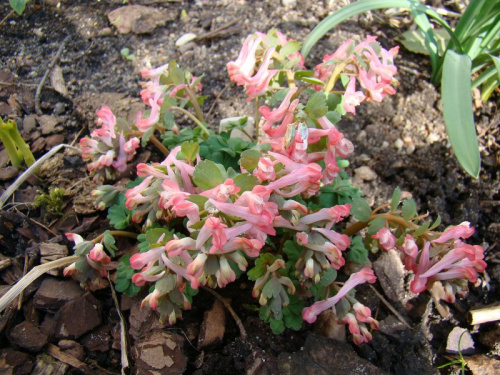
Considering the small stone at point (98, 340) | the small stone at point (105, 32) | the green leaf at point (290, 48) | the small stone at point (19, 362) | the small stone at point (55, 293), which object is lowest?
the small stone at point (98, 340)

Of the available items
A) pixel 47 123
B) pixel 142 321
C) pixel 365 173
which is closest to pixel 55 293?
pixel 142 321

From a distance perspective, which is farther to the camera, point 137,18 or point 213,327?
point 137,18

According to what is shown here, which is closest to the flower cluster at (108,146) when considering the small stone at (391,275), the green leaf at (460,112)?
the small stone at (391,275)

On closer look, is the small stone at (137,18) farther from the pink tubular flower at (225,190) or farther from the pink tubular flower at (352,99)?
the pink tubular flower at (225,190)

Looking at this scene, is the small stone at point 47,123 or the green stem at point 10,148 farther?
the small stone at point 47,123

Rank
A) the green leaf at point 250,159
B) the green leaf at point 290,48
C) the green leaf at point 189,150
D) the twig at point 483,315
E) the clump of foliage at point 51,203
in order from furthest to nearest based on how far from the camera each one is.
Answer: the clump of foliage at point 51,203 → the twig at point 483,315 → the green leaf at point 290,48 → the green leaf at point 189,150 → the green leaf at point 250,159

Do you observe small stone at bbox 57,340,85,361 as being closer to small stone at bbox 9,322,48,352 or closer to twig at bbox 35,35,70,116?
small stone at bbox 9,322,48,352

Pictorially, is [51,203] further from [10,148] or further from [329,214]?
[329,214]
